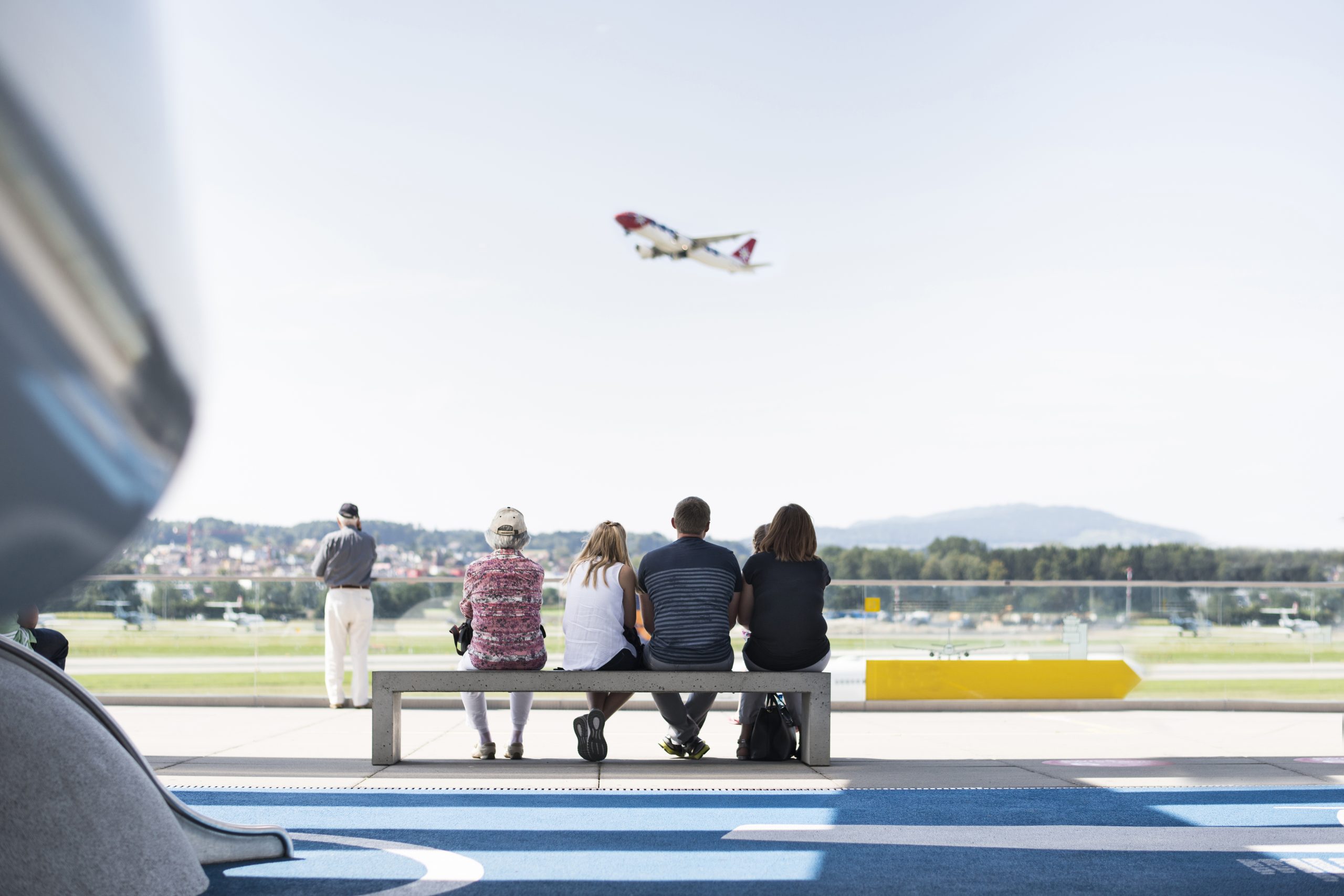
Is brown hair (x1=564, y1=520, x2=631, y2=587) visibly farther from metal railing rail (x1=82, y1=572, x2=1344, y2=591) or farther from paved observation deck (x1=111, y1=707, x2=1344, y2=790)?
metal railing rail (x1=82, y1=572, x2=1344, y2=591)

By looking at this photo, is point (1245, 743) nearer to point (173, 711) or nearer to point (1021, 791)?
point (1021, 791)

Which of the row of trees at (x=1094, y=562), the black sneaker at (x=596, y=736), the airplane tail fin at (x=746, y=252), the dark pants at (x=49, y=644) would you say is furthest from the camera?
the row of trees at (x=1094, y=562)

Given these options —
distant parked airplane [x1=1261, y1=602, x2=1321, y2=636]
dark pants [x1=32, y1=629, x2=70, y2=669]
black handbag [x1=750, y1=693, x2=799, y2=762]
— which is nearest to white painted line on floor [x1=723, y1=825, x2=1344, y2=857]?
black handbag [x1=750, y1=693, x2=799, y2=762]

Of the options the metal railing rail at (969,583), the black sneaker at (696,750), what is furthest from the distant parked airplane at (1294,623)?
the black sneaker at (696,750)

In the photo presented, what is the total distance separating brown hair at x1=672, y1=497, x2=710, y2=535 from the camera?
22.1 ft

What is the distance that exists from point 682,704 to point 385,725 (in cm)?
180

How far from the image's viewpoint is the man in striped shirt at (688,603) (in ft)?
21.3

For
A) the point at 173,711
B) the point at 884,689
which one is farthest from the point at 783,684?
the point at 173,711

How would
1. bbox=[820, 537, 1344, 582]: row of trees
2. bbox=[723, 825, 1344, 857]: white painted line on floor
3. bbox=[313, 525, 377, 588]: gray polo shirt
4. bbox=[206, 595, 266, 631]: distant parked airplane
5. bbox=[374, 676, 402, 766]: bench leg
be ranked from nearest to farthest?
bbox=[723, 825, 1344, 857]: white painted line on floor
bbox=[374, 676, 402, 766]: bench leg
bbox=[313, 525, 377, 588]: gray polo shirt
bbox=[206, 595, 266, 631]: distant parked airplane
bbox=[820, 537, 1344, 582]: row of trees

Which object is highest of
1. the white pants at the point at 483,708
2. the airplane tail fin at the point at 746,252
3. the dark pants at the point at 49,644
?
the airplane tail fin at the point at 746,252

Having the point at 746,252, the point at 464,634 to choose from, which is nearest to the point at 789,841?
the point at 464,634

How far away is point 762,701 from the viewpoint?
7133mm

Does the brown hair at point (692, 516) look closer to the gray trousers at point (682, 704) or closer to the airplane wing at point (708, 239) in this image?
the gray trousers at point (682, 704)

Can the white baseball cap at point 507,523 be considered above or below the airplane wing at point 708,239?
below
